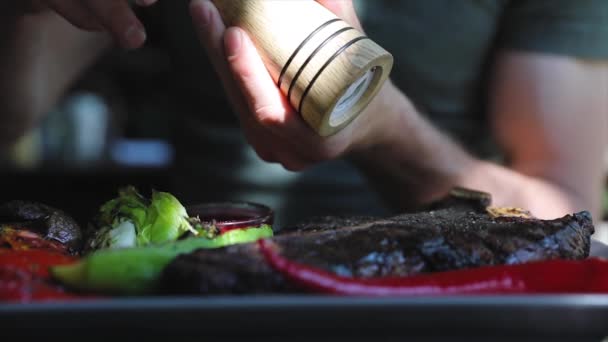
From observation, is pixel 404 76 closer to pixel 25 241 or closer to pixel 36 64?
pixel 36 64

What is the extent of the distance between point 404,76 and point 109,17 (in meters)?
1.69

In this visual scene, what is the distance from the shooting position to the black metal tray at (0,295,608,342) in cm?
85

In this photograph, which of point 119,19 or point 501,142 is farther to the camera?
point 501,142

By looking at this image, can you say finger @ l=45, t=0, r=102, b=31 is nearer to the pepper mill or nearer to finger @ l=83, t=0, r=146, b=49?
finger @ l=83, t=0, r=146, b=49

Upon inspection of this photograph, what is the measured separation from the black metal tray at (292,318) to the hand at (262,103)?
81 cm

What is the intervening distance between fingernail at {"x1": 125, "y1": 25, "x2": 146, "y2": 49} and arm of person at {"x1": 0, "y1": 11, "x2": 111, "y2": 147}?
123 centimetres

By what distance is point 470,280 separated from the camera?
1.09 metres

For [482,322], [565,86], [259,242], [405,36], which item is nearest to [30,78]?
[405,36]

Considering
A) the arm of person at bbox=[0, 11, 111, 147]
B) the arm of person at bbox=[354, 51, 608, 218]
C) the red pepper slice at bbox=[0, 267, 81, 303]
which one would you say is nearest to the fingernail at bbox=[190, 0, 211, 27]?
the red pepper slice at bbox=[0, 267, 81, 303]

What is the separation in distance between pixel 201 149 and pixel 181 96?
0.28 m

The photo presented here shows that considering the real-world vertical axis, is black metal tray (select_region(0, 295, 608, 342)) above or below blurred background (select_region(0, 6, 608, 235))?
above

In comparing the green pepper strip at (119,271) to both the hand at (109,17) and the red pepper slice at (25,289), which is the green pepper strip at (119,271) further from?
the hand at (109,17)

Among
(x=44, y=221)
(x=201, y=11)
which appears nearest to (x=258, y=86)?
(x=201, y=11)

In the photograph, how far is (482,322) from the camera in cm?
88
